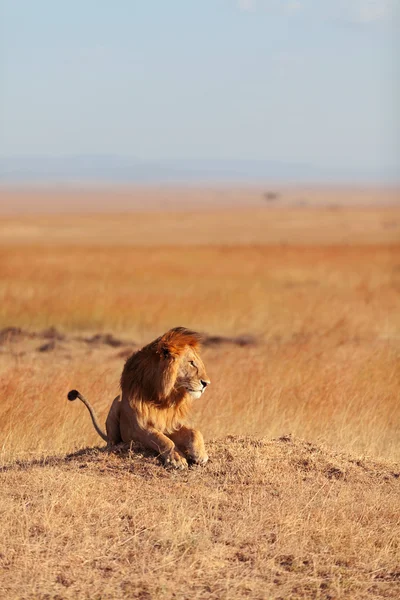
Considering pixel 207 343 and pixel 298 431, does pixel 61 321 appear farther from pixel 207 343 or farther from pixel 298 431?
pixel 298 431

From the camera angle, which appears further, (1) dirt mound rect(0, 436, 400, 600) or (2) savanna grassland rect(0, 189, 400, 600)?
(2) savanna grassland rect(0, 189, 400, 600)

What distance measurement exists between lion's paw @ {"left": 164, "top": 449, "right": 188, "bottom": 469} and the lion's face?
0.45 metres

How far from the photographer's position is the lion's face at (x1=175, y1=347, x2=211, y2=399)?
7281 mm

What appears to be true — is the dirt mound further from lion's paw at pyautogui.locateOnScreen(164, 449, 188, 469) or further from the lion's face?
the lion's face

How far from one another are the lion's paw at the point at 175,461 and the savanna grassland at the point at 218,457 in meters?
0.07

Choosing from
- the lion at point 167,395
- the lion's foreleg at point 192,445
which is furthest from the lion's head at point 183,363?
the lion's foreleg at point 192,445

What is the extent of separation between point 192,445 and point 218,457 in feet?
0.92

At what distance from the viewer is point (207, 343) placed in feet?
50.4

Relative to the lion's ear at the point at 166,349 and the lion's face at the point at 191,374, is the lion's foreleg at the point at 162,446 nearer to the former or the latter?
the lion's face at the point at 191,374

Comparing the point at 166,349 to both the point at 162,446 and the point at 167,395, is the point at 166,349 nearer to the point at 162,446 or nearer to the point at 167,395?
the point at 167,395

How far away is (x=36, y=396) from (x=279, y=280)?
50.2ft

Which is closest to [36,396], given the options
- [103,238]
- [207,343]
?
[207,343]

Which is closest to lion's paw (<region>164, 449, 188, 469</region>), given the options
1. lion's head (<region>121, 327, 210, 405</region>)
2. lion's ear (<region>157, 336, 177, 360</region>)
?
lion's head (<region>121, 327, 210, 405</region>)

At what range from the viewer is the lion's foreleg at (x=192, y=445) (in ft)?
23.8
